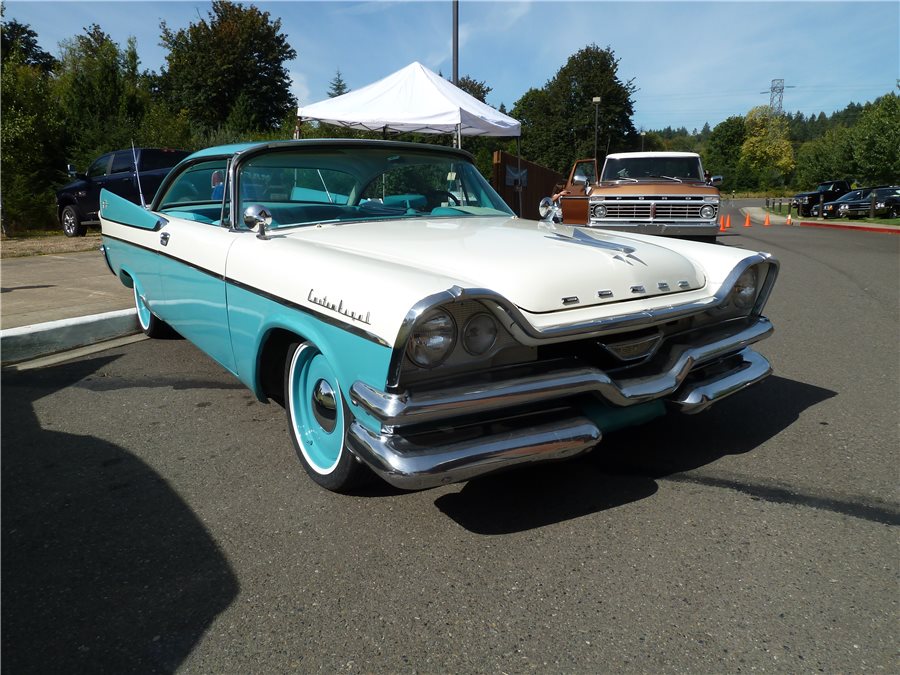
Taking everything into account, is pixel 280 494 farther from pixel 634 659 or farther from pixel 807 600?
pixel 807 600

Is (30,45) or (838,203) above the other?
(30,45)

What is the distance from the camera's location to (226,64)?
103 ft

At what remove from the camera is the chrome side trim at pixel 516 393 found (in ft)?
6.73

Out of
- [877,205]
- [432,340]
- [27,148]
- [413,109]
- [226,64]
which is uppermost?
[226,64]

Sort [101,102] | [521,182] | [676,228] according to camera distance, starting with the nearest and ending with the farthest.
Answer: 1. [676,228]
2. [521,182]
3. [101,102]

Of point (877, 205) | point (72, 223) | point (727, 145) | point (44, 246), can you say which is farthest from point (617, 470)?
point (727, 145)

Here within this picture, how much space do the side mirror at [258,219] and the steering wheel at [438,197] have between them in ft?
3.41

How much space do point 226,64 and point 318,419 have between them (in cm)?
3313

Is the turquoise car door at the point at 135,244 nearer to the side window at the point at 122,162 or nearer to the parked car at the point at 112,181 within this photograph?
the parked car at the point at 112,181

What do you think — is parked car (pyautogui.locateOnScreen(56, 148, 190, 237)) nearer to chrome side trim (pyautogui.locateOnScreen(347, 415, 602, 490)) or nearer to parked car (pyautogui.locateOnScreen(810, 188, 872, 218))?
chrome side trim (pyautogui.locateOnScreen(347, 415, 602, 490))

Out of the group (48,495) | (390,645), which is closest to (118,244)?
(48,495)

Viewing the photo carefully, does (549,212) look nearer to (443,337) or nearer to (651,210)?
(443,337)

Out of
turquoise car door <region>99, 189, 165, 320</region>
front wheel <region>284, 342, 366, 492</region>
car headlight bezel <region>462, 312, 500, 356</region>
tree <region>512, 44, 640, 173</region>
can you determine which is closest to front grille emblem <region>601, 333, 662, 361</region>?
car headlight bezel <region>462, 312, 500, 356</region>

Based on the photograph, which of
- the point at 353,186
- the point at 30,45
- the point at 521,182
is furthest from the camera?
the point at 30,45
